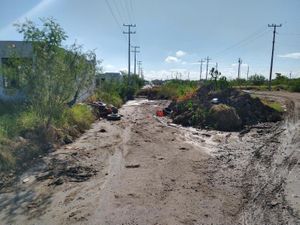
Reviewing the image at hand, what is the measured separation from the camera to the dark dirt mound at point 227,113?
55.0 ft

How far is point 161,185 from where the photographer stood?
25.3ft

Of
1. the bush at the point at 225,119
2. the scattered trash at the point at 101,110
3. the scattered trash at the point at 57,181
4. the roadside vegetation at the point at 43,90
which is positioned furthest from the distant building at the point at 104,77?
the scattered trash at the point at 57,181

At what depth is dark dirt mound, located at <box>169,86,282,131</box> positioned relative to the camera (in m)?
16.8

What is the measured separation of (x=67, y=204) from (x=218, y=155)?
614 cm

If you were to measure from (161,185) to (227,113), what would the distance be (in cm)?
1028

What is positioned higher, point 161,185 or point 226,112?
point 226,112

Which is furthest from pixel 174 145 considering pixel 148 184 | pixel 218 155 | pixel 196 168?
pixel 148 184

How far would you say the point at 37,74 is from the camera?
11.4m

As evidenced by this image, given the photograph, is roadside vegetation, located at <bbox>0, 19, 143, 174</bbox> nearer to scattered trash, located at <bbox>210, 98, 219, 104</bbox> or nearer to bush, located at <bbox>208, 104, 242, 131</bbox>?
bush, located at <bbox>208, 104, 242, 131</bbox>

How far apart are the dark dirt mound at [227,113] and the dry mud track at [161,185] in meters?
3.60

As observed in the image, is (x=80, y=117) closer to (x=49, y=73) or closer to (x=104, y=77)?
(x=49, y=73)

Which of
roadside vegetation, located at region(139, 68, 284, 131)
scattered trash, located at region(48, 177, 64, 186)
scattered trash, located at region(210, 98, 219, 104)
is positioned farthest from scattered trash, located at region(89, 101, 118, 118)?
scattered trash, located at region(48, 177, 64, 186)

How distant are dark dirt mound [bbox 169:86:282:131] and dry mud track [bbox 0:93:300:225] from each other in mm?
3598

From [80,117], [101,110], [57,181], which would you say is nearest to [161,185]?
[57,181]
